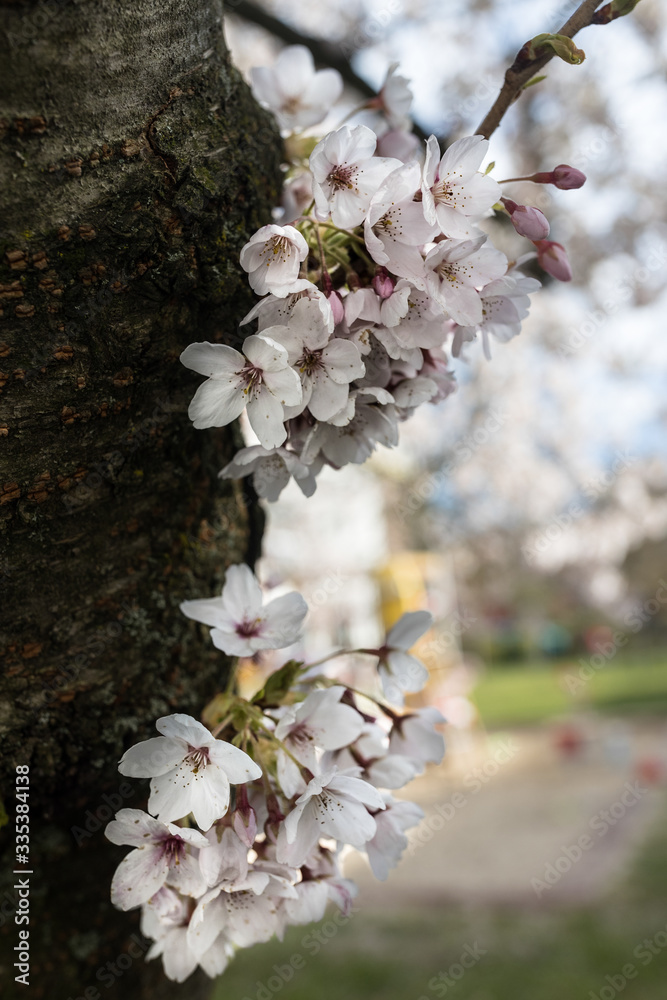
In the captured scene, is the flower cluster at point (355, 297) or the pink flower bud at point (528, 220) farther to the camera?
the pink flower bud at point (528, 220)

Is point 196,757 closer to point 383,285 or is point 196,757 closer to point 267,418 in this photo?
point 267,418

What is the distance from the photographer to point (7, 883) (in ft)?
2.99

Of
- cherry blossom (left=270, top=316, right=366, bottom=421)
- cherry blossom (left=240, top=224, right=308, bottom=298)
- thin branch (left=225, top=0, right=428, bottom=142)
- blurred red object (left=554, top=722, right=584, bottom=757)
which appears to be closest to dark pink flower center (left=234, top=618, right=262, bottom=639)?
cherry blossom (left=270, top=316, right=366, bottom=421)

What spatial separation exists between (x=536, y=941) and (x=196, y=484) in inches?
159

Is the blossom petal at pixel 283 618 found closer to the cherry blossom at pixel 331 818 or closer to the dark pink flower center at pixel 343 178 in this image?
the cherry blossom at pixel 331 818

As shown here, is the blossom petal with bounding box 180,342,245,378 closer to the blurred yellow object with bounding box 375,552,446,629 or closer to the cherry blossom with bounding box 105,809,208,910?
the cherry blossom with bounding box 105,809,208,910

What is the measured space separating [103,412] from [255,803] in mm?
438

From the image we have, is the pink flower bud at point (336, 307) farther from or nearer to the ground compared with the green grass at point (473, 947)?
farther from the ground

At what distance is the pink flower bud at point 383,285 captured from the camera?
2.39 ft

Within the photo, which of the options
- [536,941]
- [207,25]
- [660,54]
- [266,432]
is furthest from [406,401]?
[660,54]

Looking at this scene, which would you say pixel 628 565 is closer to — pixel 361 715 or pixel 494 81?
pixel 494 81

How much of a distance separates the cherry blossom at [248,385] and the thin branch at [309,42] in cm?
133

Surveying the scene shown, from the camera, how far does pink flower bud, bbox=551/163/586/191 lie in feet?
2.72

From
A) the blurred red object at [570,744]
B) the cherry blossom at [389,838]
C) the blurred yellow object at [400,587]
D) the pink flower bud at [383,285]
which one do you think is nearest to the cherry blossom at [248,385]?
the pink flower bud at [383,285]
